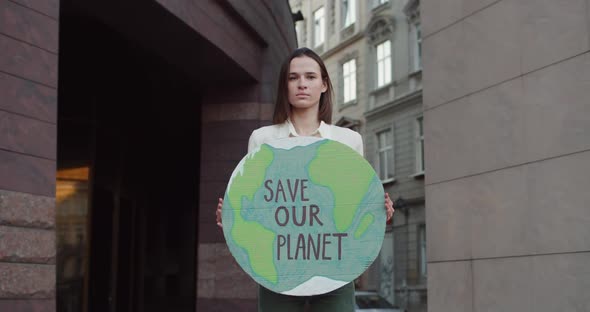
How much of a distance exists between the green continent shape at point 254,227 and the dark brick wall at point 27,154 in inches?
116

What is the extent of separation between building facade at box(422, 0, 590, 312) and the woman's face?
2.91m

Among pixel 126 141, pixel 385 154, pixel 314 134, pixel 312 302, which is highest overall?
pixel 385 154

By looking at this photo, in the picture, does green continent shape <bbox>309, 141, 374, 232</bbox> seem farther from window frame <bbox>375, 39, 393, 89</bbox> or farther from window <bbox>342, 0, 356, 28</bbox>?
window <bbox>342, 0, 356, 28</bbox>

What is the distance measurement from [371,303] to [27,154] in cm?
980

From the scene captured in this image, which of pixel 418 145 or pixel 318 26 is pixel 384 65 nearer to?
pixel 418 145

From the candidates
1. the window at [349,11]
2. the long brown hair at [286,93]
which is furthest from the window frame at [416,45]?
the long brown hair at [286,93]

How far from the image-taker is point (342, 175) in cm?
318

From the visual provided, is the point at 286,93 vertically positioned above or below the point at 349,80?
below

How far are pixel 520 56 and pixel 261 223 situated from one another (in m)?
3.80

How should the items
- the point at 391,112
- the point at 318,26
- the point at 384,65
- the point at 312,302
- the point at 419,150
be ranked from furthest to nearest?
the point at 318,26 < the point at 384,65 < the point at 391,112 < the point at 419,150 < the point at 312,302

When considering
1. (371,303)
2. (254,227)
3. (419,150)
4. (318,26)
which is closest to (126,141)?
(371,303)

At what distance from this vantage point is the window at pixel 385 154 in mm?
26797

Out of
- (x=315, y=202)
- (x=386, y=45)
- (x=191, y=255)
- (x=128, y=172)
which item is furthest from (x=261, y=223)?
(x=386, y=45)

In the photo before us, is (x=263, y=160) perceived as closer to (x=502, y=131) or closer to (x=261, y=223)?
(x=261, y=223)
